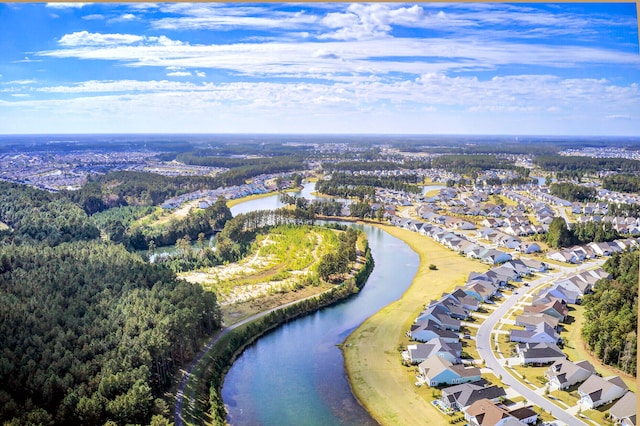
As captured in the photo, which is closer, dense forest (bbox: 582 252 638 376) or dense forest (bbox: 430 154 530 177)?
dense forest (bbox: 582 252 638 376)

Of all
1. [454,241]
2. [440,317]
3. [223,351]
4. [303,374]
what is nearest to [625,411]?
[440,317]

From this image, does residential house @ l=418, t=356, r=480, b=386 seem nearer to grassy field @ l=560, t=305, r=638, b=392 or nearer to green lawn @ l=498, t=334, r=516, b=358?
green lawn @ l=498, t=334, r=516, b=358

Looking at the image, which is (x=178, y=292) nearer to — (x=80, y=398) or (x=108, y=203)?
(x=80, y=398)

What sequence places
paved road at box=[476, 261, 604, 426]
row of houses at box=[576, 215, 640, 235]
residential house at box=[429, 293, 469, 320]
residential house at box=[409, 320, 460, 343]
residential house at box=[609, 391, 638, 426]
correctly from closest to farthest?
residential house at box=[609, 391, 638, 426] → paved road at box=[476, 261, 604, 426] → residential house at box=[409, 320, 460, 343] → residential house at box=[429, 293, 469, 320] → row of houses at box=[576, 215, 640, 235]

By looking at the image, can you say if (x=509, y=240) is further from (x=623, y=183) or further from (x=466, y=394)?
(x=466, y=394)

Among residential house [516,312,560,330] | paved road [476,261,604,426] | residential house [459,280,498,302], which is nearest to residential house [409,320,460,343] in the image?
paved road [476,261,604,426]

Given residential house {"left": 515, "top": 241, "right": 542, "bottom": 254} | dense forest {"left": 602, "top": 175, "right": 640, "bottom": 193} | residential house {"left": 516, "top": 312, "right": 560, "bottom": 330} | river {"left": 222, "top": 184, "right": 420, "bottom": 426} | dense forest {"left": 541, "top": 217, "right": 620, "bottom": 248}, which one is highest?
dense forest {"left": 602, "top": 175, "right": 640, "bottom": 193}

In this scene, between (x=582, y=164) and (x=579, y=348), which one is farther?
(x=582, y=164)
